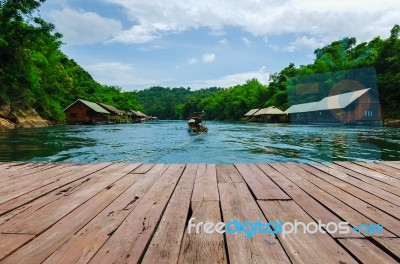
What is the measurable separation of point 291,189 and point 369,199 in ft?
2.14

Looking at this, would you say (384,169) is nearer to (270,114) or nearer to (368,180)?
(368,180)

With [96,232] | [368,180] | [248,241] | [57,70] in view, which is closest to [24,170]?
[96,232]

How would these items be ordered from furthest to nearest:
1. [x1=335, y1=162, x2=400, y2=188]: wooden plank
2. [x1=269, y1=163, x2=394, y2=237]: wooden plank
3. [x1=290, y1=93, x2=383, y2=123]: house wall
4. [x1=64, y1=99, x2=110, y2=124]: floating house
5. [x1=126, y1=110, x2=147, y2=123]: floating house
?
[x1=126, y1=110, x2=147, y2=123]: floating house
[x1=64, y1=99, x2=110, y2=124]: floating house
[x1=290, y1=93, x2=383, y2=123]: house wall
[x1=335, y1=162, x2=400, y2=188]: wooden plank
[x1=269, y1=163, x2=394, y2=237]: wooden plank

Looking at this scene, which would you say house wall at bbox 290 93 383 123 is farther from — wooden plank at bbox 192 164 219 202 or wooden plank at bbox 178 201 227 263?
wooden plank at bbox 178 201 227 263

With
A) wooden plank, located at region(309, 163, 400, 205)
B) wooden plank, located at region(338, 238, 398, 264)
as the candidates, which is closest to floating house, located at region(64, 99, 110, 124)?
wooden plank, located at region(309, 163, 400, 205)

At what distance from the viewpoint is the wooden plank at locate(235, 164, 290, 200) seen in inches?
96.4

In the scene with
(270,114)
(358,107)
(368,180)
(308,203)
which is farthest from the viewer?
(270,114)

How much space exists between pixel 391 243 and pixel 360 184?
1.53m

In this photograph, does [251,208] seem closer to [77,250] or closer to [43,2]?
[77,250]

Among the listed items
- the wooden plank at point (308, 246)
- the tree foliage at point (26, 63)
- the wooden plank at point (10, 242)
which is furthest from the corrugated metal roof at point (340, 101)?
the wooden plank at point (10, 242)

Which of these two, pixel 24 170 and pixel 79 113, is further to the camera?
pixel 79 113

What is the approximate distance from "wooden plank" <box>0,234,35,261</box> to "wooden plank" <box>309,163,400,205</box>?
269cm

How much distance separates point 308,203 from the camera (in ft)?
7.38

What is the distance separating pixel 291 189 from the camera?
2.69 m
